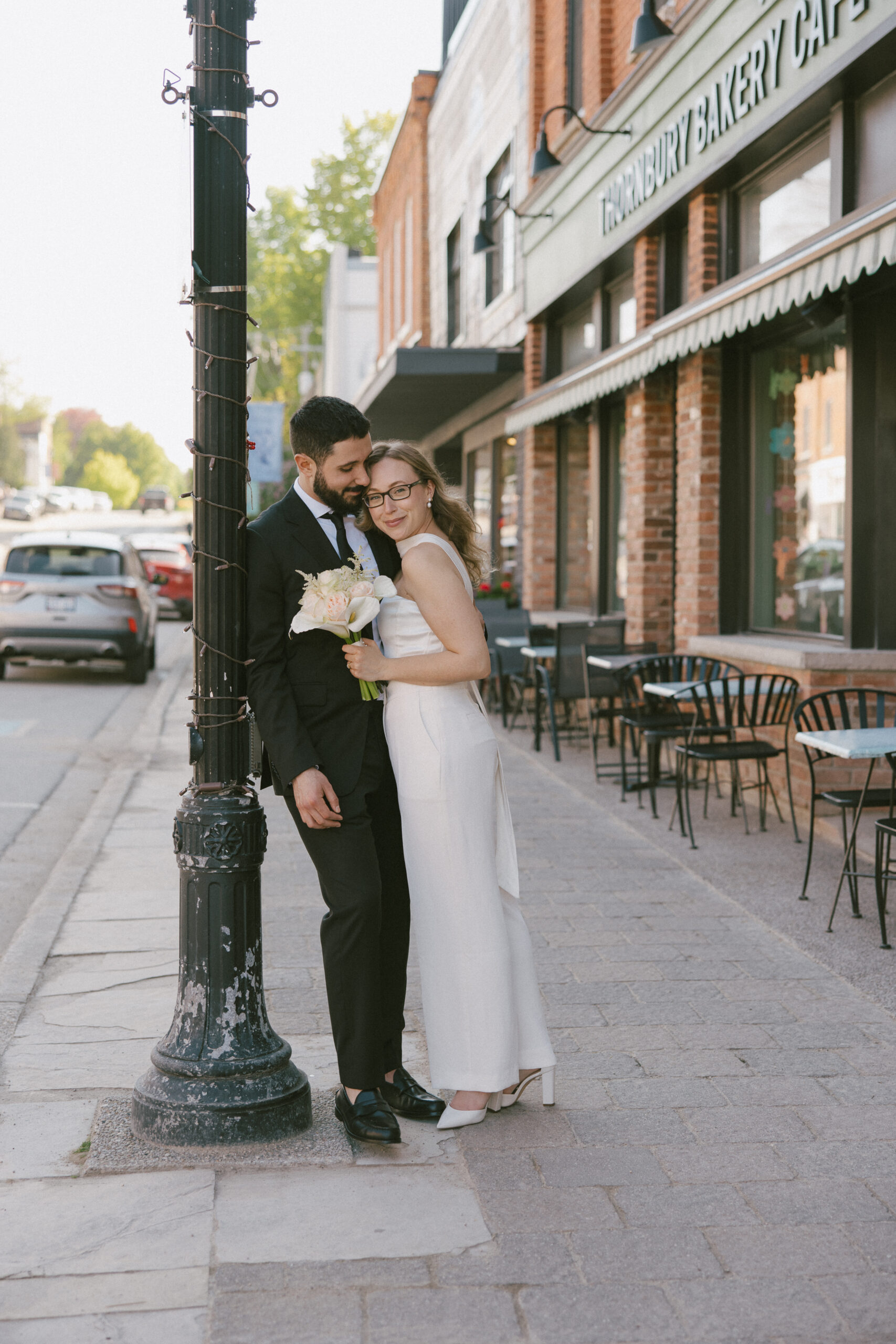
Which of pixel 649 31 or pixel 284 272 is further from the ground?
pixel 284 272

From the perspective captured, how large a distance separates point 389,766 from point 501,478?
14256 mm

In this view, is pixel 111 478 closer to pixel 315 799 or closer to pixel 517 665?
pixel 517 665

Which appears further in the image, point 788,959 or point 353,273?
point 353,273

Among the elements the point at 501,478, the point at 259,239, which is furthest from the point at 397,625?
the point at 259,239

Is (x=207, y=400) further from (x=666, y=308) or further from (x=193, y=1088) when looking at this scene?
(x=666, y=308)

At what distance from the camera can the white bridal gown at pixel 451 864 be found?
3752 millimetres

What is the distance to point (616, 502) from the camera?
12648 mm

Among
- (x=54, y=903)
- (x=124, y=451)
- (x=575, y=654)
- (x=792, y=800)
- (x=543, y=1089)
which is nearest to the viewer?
(x=543, y=1089)

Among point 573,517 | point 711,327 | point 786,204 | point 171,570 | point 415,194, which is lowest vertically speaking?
point 171,570

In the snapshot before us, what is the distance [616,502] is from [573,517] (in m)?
1.55

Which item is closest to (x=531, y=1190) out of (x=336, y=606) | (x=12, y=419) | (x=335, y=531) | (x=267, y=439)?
(x=336, y=606)

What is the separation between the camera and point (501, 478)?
17.8 m

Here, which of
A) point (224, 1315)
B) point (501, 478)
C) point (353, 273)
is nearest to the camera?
point (224, 1315)

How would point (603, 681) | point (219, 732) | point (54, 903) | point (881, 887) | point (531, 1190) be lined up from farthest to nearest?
point (603, 681)
point (54, 903)
point (881, 887)
point (219, 732)
point (531, 1190)
